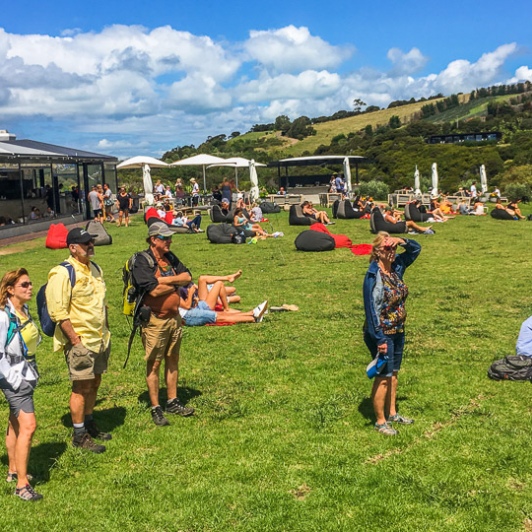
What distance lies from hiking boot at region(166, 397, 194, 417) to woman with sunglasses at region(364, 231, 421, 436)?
167cm

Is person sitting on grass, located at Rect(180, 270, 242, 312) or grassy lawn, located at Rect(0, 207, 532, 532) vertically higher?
person sitting on grass, located at Rect(180, 270, 242, 312)

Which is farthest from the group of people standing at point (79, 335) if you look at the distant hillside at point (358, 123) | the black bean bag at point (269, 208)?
the distant hillside at point (358, 123)

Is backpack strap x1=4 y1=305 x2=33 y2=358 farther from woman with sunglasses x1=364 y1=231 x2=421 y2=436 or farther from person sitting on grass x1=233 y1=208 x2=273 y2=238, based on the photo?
person sitting on grass x1=233 y1=208 x2=273 y2=238

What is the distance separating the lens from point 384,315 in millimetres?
5023

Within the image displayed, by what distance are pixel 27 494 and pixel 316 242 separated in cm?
1177

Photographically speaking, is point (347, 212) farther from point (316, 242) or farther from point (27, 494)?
point (27, 494)

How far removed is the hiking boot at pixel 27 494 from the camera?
4.25 meters

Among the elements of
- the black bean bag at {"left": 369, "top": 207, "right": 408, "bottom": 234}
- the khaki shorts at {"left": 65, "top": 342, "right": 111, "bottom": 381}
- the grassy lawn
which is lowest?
the grassy lawn

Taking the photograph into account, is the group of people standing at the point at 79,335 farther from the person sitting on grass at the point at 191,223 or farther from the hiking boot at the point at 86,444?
the person sitting on grass at the point at 191,223

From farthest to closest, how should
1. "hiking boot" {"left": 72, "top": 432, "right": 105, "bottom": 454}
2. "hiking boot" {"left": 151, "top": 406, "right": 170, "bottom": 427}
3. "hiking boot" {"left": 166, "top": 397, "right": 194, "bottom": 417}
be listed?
"hiking boot" {"left": 166, "top": 397, "right": 194, "bottom": 417}, "hiking boot" {"left": 151, "top": 406, "right": 170, "bottom": 427}, "hiking boot" {"left": 72, "top": 432, "right": 105, "bottom": 454}

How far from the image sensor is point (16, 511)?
163 inches

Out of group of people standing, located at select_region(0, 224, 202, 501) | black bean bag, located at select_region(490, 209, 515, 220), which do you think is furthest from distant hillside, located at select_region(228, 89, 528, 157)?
group of people standing, located at select_region(0, 224, 202, 501)

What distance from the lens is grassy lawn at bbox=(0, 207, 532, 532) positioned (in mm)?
4047

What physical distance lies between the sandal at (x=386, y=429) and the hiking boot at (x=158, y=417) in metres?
1.81
